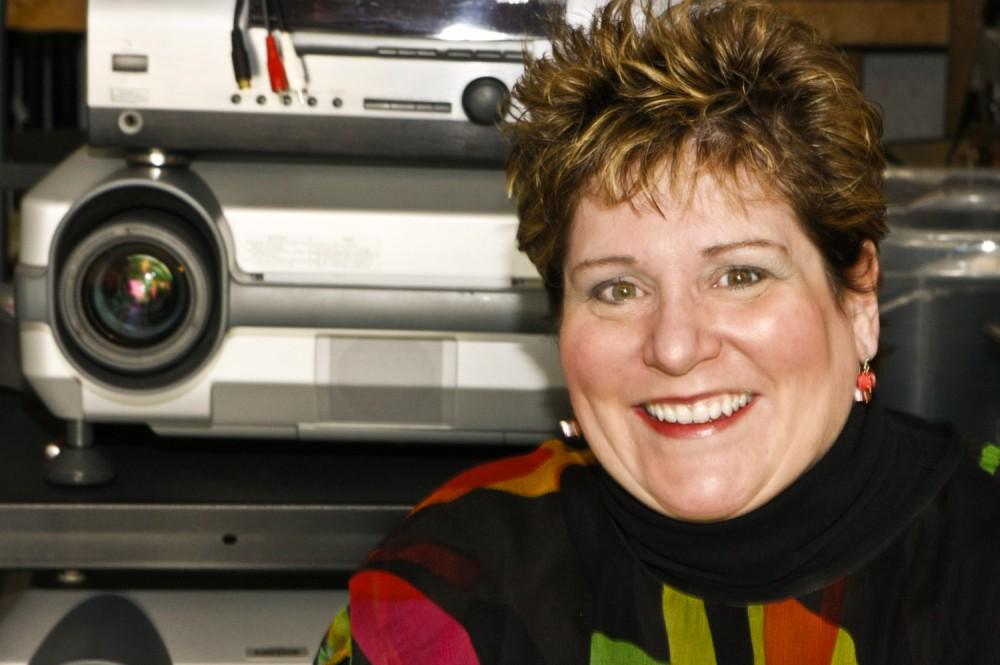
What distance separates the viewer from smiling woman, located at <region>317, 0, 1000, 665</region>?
2.54 ft

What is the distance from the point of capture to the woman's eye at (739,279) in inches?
30.7

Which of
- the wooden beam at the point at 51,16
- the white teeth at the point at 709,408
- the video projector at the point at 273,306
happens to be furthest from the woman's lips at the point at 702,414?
the wooden beam at the point at 51,16

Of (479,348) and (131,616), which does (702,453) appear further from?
(131,616)

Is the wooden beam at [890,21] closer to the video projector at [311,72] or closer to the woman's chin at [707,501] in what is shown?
the video projector at [311,72]

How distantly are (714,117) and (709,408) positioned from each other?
0.16 metres

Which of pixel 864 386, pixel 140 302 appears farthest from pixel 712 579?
pixel 140 302

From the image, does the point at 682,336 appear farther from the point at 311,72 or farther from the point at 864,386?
the point at 311,72

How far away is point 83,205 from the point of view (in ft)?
2.85

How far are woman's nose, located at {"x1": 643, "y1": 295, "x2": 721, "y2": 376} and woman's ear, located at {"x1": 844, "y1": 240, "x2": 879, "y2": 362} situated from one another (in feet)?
0.32

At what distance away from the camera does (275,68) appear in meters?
0.89

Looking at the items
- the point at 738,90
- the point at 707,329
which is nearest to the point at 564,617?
the point at 707,329

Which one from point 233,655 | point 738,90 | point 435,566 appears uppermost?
point 738,90

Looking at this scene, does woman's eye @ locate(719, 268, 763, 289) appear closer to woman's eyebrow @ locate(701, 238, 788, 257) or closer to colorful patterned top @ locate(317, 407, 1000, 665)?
woman's eyebrow @ locate(701, 238, 788, 257)

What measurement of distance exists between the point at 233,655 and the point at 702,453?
359mm
